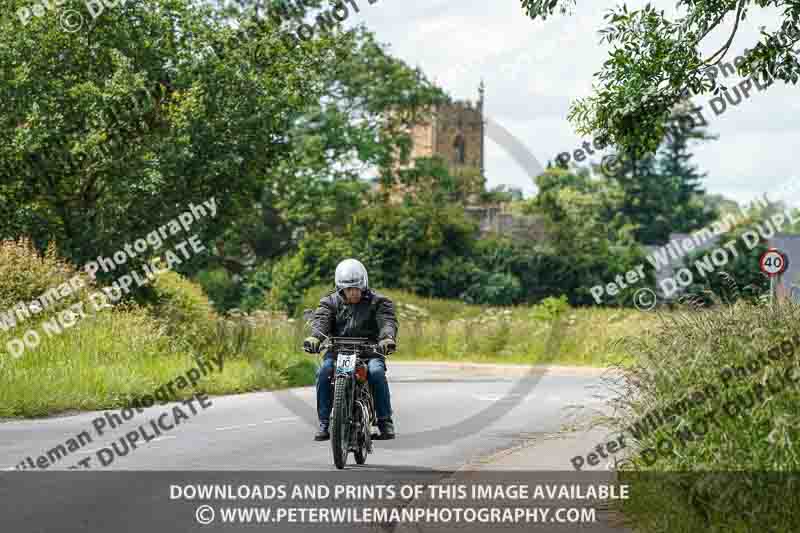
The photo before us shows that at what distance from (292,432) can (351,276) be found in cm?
512

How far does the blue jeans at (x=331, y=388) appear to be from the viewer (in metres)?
12.9

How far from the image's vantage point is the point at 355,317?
13156 millimetres

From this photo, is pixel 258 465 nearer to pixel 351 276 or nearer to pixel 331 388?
pixel 331 388

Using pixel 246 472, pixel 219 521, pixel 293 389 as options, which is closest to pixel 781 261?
pixel 293 389

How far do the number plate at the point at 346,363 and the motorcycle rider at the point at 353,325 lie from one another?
16 cm

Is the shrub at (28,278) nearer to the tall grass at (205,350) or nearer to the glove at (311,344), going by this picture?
the tall grass at (205,350)

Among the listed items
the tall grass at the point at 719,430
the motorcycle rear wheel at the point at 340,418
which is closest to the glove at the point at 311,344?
the motorcycle rear wheel at the point at 340,418

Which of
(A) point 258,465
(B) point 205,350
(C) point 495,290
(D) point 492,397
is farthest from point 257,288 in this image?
(A) point 258,465

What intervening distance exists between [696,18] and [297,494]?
18.6ft

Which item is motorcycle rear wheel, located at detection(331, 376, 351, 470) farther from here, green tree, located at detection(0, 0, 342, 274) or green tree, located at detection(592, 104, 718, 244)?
green tree, located at detection(592, 104, 718, 244)

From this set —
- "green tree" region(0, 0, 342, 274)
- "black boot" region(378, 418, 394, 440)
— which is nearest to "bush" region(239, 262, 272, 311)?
"green tree" region(0, 0, 342, 274)

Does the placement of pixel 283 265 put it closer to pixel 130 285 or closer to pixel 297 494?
pixel 130 285

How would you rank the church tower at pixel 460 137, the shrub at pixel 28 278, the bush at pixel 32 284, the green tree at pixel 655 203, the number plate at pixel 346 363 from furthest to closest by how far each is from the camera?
the church tower at pixel 460 137
the green tree at pixel 655 203
the shrub at pixel 28 278
the bush at pixel 32 284
the number plate at pixel 346 363

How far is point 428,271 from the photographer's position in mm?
59500
